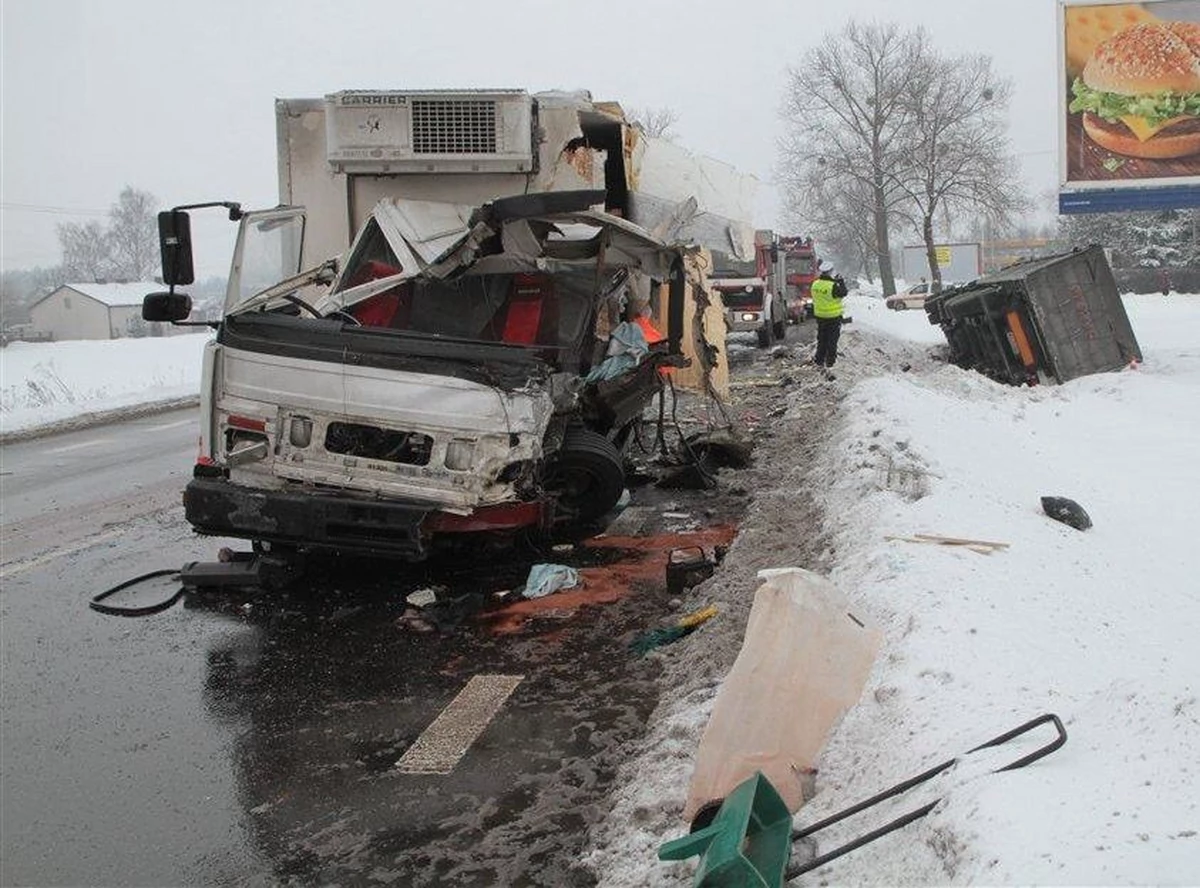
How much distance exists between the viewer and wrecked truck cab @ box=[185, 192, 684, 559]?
5.40 metres

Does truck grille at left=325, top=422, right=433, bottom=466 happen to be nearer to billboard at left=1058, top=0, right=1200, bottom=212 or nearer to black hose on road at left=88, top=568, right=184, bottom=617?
black hose on road at left=88, top=568, right=184, bottom=617

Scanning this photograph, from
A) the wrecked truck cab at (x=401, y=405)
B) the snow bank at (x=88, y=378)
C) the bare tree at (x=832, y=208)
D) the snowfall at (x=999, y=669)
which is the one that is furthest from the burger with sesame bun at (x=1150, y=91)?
the bare tree at (x=832, y=208)

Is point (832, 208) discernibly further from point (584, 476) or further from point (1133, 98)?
point (584, 476)

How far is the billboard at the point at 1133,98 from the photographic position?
18.3 meters

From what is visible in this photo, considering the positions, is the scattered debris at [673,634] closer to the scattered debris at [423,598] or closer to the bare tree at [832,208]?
the scattered debris at [423,598]

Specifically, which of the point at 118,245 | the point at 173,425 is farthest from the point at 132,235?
the point at 173,425

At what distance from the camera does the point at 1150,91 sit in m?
18.5

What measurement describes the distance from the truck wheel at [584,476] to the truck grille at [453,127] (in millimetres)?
2412

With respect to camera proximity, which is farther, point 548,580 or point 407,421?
point 548,580

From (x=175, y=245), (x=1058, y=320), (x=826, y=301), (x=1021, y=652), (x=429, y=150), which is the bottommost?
(x=1021, y=652)

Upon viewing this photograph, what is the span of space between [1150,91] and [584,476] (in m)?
17.3

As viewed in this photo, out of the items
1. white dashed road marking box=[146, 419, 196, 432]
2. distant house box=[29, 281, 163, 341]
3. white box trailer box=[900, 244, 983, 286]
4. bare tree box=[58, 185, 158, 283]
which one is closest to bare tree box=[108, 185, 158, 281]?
bare tree box=[58, 185, 158, 283]

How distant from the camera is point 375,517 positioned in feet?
17.6

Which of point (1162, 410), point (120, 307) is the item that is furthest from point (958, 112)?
point (120, 307)
